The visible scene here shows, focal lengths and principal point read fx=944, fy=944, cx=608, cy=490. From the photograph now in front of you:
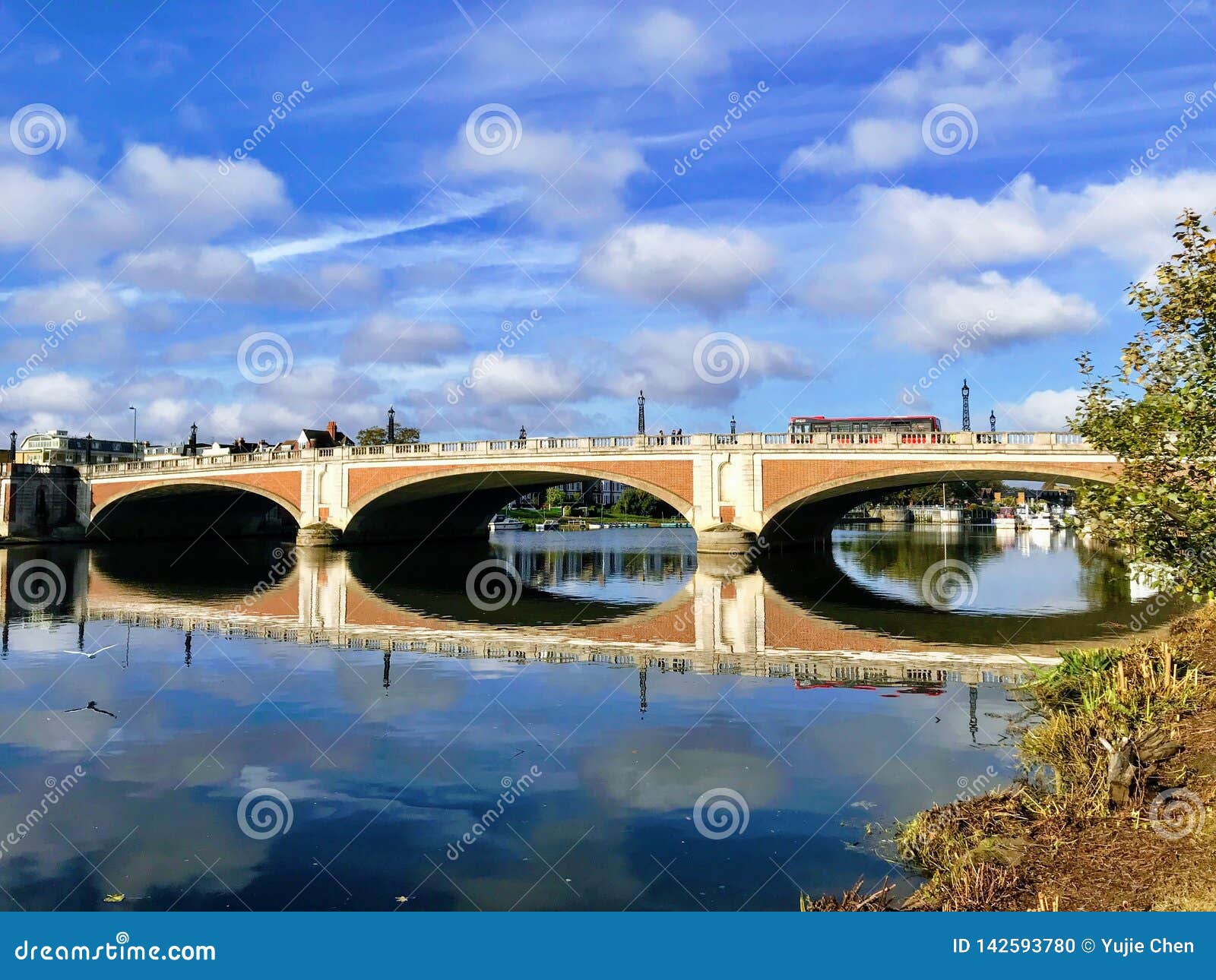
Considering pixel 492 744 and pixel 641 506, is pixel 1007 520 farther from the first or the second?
pixel 492 744

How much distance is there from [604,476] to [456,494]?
14.6 metres

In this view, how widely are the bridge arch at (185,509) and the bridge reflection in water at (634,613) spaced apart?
31.2 ft

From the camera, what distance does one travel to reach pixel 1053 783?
9.42 m

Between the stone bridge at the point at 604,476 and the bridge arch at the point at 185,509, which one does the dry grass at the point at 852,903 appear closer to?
the stone bridge at the point at 604,476

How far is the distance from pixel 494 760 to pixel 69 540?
59.0 m

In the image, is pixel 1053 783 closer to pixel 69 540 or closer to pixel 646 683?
pixel 646 683

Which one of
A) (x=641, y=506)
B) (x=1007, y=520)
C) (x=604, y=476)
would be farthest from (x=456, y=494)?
(x=641, y=506)

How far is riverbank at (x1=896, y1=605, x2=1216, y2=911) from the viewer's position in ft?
20.9

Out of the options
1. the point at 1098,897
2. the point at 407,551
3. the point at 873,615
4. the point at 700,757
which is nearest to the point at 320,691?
the point at 700,757

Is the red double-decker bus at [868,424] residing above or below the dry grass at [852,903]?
above

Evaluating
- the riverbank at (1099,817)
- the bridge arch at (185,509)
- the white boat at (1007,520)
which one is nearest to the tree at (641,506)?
the white boat at (1007,520)

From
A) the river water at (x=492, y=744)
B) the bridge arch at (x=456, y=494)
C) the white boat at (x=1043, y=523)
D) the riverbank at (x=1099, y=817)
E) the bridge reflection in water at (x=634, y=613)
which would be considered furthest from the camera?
the white boat at (x=1043, y=523)

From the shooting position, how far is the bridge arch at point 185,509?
2160 inches

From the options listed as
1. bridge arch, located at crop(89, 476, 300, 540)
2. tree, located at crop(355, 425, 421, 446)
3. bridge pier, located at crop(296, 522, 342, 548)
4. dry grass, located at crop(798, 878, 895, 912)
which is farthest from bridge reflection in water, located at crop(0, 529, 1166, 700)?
tree, located at crop(355, 425, 421, 446)
